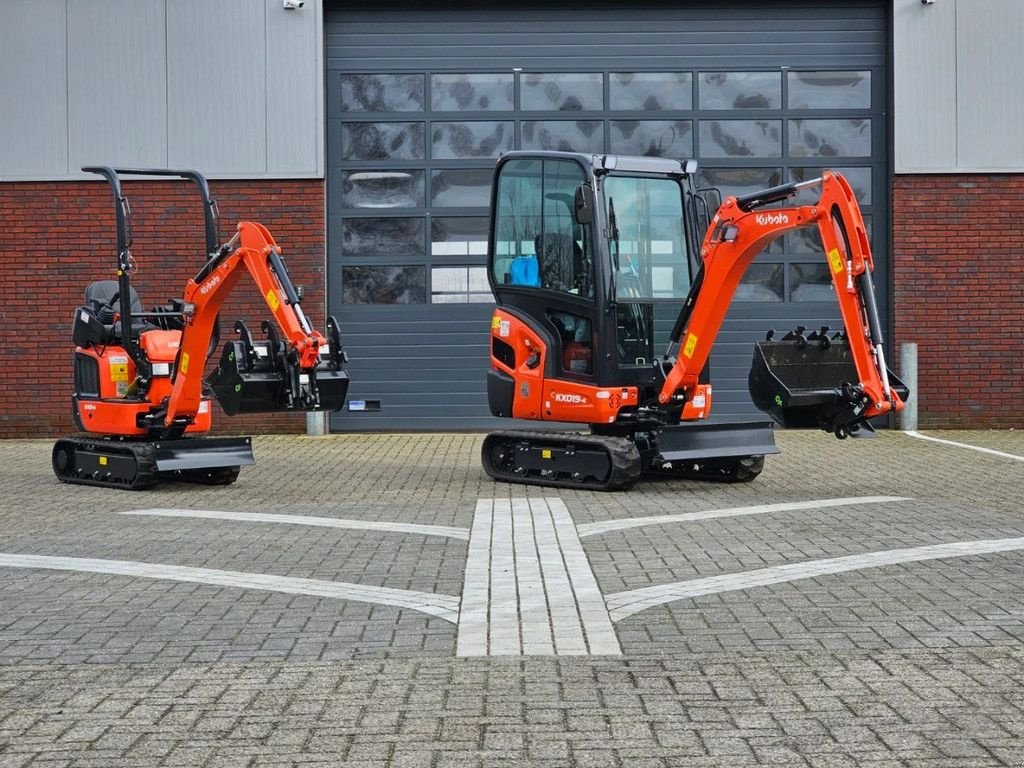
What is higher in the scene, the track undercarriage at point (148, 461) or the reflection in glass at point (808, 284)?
the reflection in glass at point (808, 284)

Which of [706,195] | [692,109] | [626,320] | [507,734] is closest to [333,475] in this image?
[626,320]

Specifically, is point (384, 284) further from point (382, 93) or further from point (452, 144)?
point (382, 93)

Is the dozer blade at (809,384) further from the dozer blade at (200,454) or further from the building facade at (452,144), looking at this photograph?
the building facade at (452,144)

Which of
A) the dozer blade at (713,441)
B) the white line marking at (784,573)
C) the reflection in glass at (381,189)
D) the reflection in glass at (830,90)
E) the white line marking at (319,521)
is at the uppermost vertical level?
the reflection in glass at (830,90)

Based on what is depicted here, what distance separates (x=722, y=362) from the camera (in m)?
20.7

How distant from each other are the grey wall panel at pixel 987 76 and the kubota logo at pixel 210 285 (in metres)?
11.0

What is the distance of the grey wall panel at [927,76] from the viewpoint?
20.3 metres

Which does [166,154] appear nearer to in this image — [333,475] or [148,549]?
[333,475]

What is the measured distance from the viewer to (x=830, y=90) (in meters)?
20.8

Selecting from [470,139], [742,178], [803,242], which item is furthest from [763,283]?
[470,139]

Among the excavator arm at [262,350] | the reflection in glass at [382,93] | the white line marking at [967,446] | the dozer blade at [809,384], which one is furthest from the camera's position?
the reflection in glass at [382,93]

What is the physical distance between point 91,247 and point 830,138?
32.8ft

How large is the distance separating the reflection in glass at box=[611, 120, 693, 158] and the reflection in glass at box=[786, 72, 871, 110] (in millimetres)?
1523

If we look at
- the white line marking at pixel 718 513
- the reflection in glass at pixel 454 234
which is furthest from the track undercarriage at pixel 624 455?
the reflection in glass at pixel 454 234
